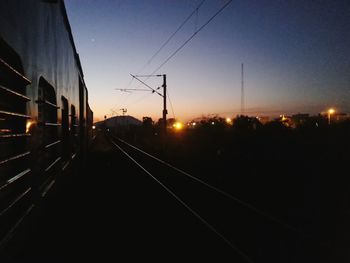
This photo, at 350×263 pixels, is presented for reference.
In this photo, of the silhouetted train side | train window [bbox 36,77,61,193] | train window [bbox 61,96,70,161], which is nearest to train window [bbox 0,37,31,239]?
the silhouetted train side

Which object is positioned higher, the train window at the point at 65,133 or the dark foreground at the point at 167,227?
the train window at the point at 65,133

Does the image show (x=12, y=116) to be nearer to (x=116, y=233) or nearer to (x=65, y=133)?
(x=116, y=233)

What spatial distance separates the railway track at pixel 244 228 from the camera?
633 centimetres

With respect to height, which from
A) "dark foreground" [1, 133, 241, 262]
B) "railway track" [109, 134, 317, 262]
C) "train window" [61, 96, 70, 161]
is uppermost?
"train window" [61, 96, 70, 161]

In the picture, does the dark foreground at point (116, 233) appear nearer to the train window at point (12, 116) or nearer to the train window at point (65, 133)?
the train window at point (12, 116)

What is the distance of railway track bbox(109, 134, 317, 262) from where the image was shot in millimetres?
6328

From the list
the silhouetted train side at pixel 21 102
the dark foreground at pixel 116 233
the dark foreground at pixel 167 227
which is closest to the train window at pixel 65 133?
the dark foreground at pixel 167 227

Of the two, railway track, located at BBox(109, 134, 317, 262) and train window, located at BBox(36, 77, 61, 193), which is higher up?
train window, located at BBox(36, 77, 61, 193)

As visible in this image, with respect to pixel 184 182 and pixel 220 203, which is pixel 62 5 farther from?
pixel 184 182

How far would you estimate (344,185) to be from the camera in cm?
1321

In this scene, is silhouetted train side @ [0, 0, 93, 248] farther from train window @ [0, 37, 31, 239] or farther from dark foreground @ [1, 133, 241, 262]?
dark foreground @ [1, 133, 241, 262]

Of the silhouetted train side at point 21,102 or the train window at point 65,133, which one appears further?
the train window at point 65,133

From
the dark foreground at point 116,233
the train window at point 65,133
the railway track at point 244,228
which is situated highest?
the train window at point 65,133

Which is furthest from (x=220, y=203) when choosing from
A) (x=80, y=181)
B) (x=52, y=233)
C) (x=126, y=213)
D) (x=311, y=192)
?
(x=80, y=181)
